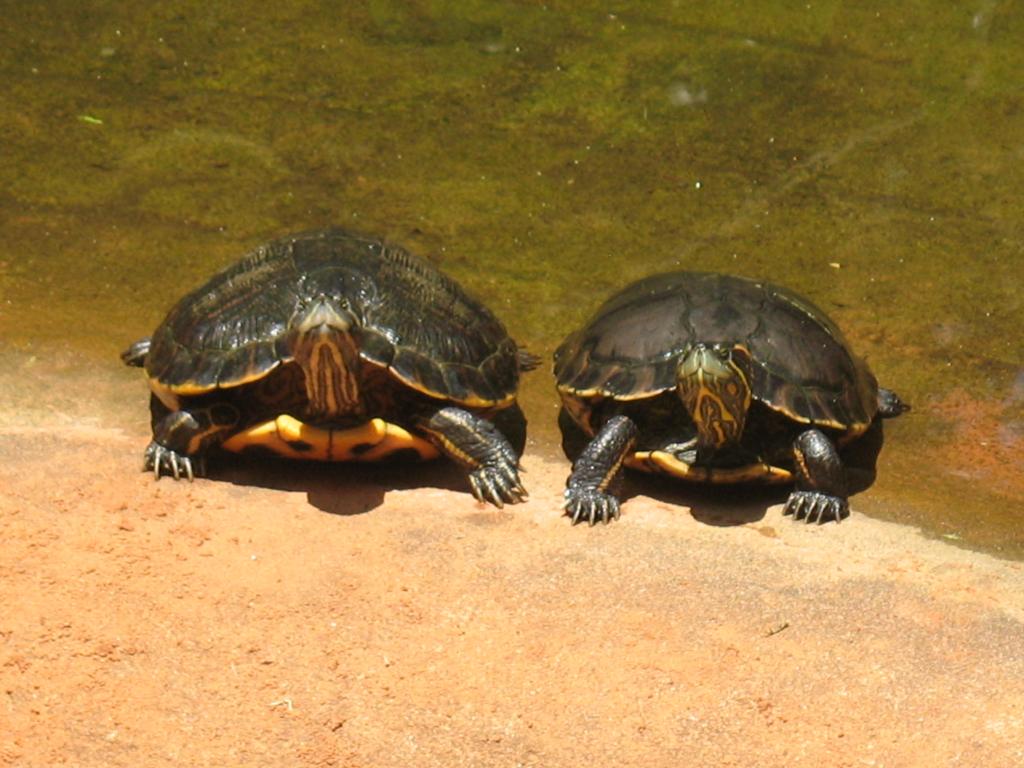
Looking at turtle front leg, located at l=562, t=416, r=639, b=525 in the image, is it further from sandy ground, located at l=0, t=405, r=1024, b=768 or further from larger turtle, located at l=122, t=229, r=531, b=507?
larger turtle, located at l=122, t=229, r=531, b=507

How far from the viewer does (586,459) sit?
7.05 metres

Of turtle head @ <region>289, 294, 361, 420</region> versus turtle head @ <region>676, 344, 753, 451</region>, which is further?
turtle head @ <region>676, 344, 753, 451</region>

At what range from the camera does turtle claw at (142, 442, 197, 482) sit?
6891mm

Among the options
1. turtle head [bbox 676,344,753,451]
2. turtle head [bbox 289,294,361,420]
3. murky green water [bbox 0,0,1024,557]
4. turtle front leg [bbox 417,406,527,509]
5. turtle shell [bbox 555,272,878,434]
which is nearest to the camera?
turtle head [bbox 289,294,361,420]

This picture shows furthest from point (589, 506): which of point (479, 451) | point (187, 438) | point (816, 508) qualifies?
point (187, 438)

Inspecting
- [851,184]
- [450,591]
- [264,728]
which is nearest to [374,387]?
[450,591]

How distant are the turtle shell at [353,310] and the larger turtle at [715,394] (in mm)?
541

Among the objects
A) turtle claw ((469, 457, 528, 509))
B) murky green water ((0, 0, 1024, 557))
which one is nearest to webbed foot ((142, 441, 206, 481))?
murky green water ((0, 0, 1024, 557))

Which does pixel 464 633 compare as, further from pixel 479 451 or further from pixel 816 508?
pixel 816 508

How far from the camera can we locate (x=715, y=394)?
6836mm

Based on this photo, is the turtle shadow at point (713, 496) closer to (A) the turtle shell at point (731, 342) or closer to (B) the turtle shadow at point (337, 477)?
(A) the turtle shell at point (731, 342)

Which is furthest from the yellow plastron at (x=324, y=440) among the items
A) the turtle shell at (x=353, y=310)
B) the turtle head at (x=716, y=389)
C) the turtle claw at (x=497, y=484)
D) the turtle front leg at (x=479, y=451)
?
the turtle head at (x=716, y=389)

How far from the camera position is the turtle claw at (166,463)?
689cm

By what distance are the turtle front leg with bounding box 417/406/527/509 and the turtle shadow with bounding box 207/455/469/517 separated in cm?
18
